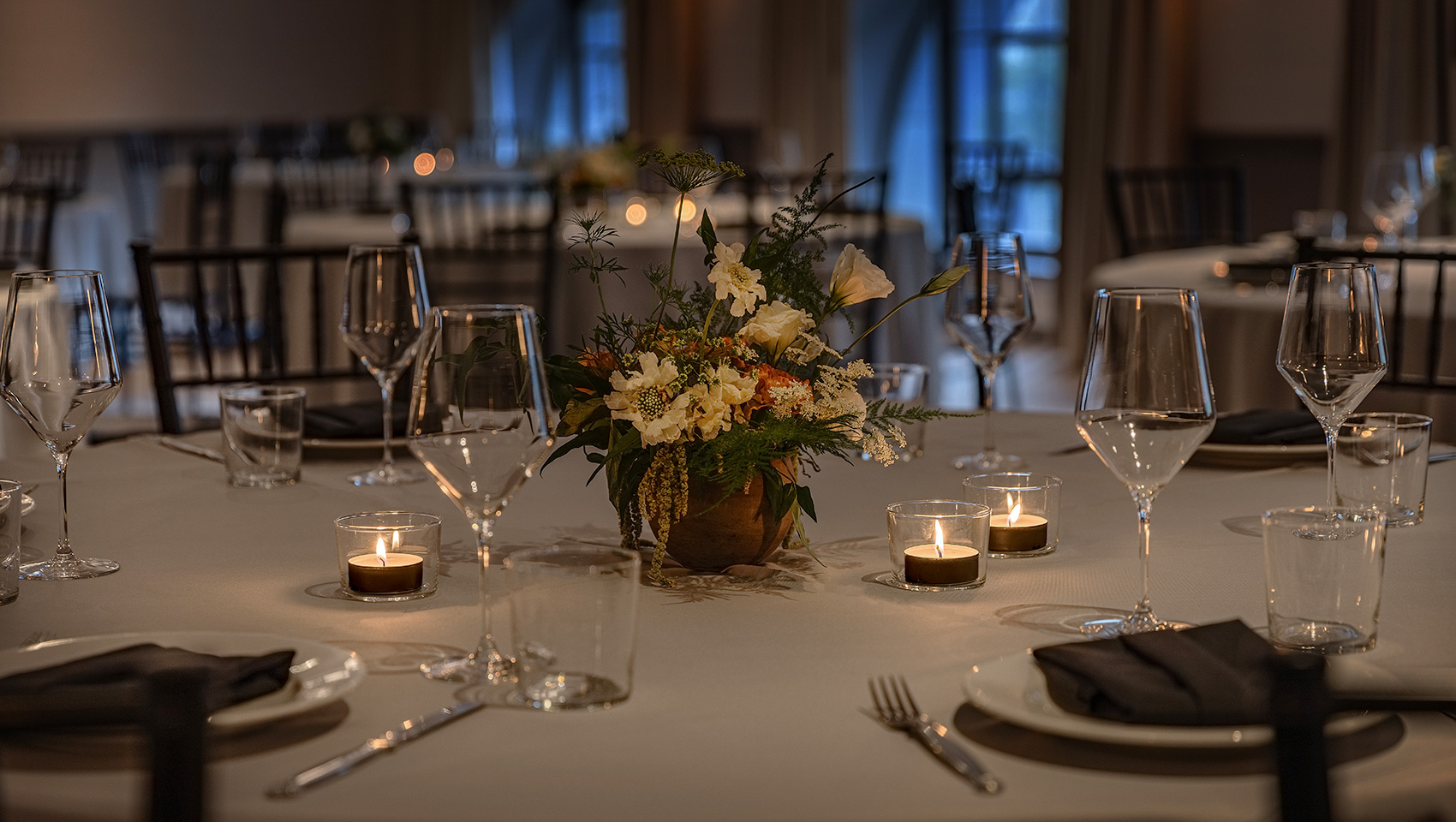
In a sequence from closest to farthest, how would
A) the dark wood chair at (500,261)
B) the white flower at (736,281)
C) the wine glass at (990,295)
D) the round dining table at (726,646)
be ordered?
the round dining table at (726,646), the white flower at (736,281), the wine glass at (990,295), the dark wood chair at (500,261)

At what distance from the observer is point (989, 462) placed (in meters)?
1.68

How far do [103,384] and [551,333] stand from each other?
3.14 metres

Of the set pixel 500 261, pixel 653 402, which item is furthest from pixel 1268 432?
pixel 500 261

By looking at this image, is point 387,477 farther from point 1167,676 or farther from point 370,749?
point 1167,676

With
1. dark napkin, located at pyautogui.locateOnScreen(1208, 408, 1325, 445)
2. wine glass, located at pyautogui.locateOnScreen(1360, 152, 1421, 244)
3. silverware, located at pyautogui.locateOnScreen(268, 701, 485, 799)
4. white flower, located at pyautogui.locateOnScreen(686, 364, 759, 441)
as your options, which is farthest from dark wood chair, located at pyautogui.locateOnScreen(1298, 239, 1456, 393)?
silverware, located at pyautogui.locateOnScreen(268, 701, 485, 799)

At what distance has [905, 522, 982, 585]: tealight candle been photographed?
3.88 ft

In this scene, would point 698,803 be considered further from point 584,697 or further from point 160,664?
point 160,664

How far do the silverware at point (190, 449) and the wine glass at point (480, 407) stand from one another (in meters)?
0.87

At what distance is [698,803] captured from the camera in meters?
0.76

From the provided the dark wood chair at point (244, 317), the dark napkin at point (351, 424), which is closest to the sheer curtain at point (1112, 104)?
the dark wood chair at point (244, 317)

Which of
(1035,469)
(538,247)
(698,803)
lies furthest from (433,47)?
(698,803)

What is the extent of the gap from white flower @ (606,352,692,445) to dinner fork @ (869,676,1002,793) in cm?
27

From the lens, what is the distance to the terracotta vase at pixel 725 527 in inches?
46.8

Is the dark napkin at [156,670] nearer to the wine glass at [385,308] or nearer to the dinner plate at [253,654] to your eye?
the dinner plate at [253,654]
